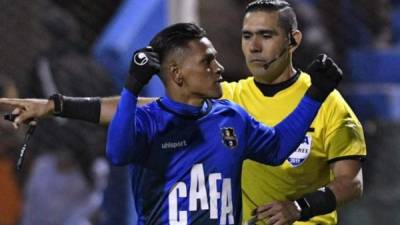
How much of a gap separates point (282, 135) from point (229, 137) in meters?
0.21

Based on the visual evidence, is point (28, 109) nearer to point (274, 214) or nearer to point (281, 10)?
point (274, 214)

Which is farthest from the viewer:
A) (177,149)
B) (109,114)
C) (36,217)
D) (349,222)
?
(349,222)

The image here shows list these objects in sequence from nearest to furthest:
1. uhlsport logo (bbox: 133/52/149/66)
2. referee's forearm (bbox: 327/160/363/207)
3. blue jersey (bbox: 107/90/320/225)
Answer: uhlsport logo (bbox: 133/52/149/66)
blue jersey (bbox: 107/90/320/225)
referee's forearm (bbox: 327/160/363/207)

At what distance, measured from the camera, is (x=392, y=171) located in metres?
6.82

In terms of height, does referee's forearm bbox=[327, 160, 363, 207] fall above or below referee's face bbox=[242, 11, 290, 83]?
below

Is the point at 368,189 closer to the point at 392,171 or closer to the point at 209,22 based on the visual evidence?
the point at 392,171

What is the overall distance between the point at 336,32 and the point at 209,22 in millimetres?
866

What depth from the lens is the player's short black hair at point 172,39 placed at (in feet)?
11.2

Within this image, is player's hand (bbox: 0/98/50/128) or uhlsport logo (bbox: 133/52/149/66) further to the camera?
player's hand (bbox: 0/98/50/128)

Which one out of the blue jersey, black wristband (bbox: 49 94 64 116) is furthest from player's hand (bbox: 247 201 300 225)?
black wristband (bbox: 49 94 64 116)

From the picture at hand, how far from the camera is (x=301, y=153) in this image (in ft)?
12.9

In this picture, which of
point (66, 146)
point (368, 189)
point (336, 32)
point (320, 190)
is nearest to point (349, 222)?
point (368, 189)

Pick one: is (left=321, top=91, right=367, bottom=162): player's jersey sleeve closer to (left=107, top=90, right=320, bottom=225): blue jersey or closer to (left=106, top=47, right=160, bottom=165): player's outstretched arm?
(left=107, top=90, right=320, bottom=225): blue jersey

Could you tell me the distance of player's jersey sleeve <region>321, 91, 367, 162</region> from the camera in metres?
3.88
